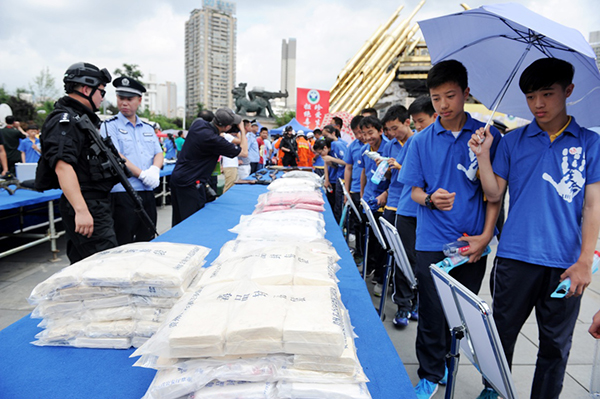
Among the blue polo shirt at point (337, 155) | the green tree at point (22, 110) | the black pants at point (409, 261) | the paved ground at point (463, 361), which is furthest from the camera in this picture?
the green tree at point (22, 110)

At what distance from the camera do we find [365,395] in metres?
0.89

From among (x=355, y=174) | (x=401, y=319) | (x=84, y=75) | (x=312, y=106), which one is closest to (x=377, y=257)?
(x=401, y=319)

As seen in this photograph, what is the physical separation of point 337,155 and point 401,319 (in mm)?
3369

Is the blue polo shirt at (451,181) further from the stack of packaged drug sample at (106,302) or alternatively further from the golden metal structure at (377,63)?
the golden metal structure at (377,63)

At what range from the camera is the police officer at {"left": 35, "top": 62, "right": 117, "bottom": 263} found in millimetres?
1964

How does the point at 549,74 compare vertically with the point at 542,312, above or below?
above

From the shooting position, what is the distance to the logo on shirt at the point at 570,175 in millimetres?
1491

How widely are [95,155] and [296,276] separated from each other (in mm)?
1568

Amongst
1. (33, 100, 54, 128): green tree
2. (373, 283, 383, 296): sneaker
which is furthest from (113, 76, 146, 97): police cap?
(33, 100, 54, 128): green tree

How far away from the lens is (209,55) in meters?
72.4

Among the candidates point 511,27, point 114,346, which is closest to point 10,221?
point 114,346

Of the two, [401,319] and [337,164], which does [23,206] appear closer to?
[337,164]

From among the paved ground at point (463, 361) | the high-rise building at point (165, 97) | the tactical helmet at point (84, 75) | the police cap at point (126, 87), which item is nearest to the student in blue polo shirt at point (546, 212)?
the paved ground at point (463, 361)

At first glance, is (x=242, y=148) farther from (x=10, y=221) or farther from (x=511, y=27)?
(x=10, y=221)
